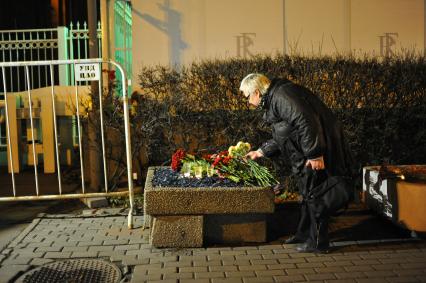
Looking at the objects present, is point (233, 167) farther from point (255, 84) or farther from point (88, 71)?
point (88, 71)

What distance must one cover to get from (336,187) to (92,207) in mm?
3428

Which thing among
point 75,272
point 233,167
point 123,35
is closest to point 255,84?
Result: point 233,167

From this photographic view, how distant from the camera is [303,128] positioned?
4992 millimetres

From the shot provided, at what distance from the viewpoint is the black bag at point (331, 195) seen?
520 centimetres

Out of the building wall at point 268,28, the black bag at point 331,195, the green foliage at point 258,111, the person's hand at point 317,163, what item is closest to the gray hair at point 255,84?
the person's hand at point 317,163

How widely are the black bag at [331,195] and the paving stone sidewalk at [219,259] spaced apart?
1.48 feet

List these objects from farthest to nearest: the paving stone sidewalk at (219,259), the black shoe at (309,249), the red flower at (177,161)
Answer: the red flower at (177,161) < the black shoe at (309,249) < the paving stone sidewalk at (219,259)

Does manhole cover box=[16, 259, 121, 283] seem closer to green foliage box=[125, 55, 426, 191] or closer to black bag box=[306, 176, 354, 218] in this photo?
black bag box=[306, 176, 354, 218]

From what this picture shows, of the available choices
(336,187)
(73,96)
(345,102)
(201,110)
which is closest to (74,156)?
(73,96)

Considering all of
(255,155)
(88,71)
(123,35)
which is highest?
(123,35)

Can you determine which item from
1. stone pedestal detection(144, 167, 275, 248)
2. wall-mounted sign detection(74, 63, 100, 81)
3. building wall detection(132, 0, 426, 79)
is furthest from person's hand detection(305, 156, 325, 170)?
building wall detection(132, 0, 426, 79)

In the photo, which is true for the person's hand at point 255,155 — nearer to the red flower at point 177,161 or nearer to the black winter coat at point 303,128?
the black winter coat at point 303,128

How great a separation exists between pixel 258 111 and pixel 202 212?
2.13m

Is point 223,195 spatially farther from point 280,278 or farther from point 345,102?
point 345,102
